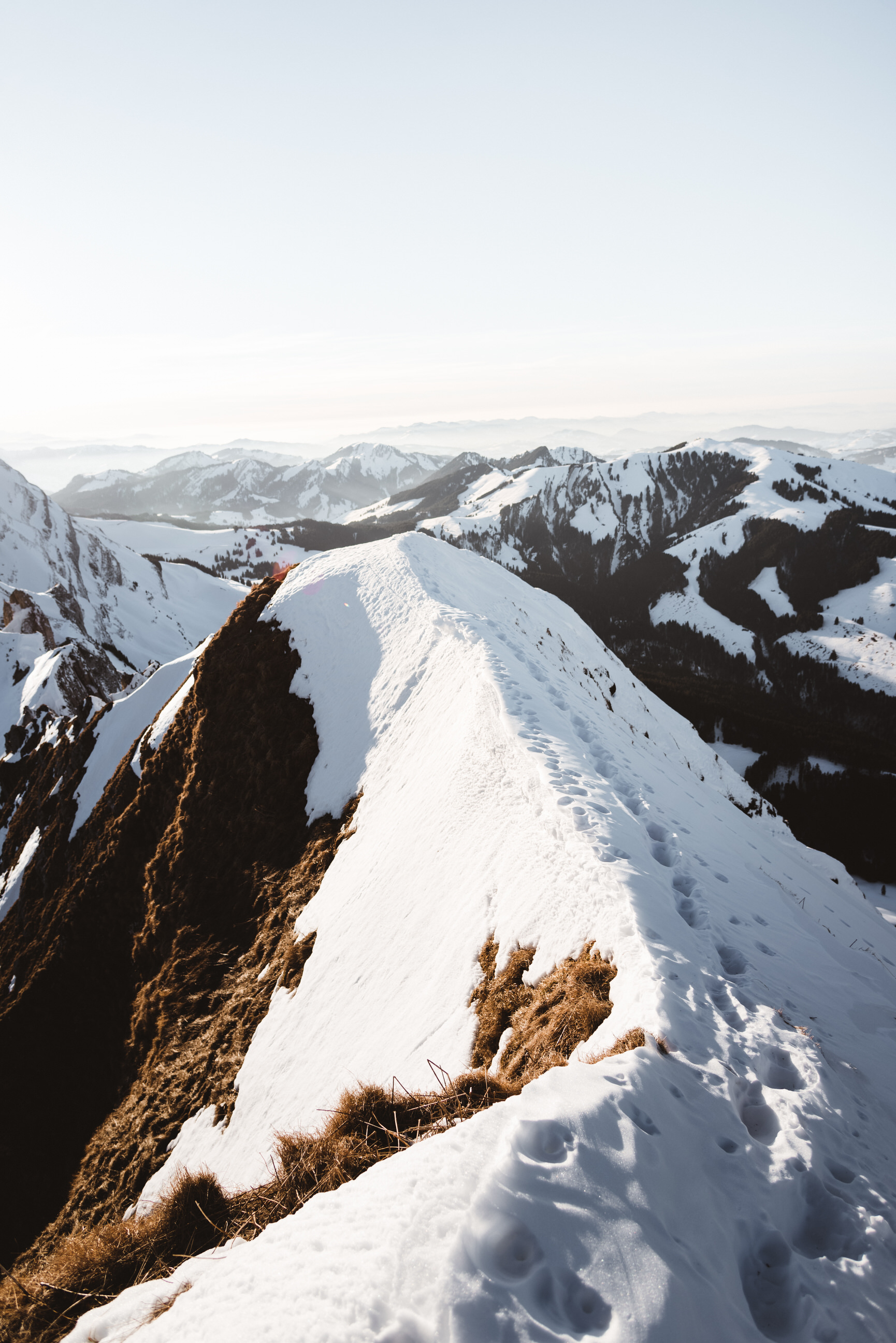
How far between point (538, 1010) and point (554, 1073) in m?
1.95

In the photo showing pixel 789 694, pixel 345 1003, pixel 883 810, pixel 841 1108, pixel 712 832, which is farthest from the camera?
pixel 789 694

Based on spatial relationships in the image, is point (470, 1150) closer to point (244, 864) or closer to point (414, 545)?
point (244, 864)

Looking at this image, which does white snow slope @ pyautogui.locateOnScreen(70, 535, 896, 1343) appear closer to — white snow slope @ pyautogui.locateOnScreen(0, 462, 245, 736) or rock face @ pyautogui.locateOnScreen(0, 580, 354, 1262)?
rock face @ pyautogui.locateOnScreen(0, 580, 354, 1262)

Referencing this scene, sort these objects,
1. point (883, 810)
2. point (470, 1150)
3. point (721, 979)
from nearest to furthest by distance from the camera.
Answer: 1. point (470, 1150)
2. point (721, 979)
3. point (883, 810)

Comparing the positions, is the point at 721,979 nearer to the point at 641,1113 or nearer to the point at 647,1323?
the point at 641,1113

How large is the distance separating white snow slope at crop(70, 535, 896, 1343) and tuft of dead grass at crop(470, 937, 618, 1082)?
0.76 ft

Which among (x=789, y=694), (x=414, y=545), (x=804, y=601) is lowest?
(x=789, y=694)

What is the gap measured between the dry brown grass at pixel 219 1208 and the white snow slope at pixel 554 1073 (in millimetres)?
409

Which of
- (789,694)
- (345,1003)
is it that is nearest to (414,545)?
(345,1003)

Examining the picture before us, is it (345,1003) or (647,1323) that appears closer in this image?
(647,1323)

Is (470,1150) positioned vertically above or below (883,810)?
above

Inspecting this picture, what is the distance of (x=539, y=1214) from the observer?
Answer: 11.7ft

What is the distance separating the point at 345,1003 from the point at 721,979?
6.49 m

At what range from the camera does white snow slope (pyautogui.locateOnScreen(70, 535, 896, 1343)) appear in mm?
3498
